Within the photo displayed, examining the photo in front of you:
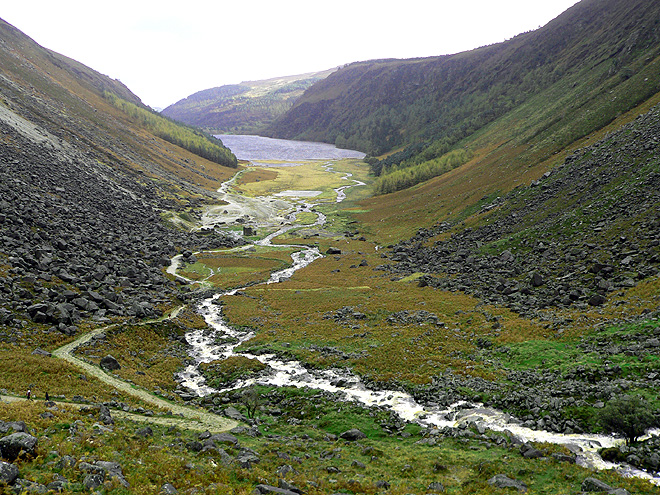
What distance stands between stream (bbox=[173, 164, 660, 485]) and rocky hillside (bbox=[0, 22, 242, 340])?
975 cm

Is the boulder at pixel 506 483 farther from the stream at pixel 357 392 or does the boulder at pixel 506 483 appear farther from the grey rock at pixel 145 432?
the grey rock at pixel 145 432

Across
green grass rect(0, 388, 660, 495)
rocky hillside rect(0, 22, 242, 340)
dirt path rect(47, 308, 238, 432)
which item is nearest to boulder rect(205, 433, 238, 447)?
green grass rect(0, 388, 660, 495)

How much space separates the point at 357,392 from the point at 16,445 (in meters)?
24.2

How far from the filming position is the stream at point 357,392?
2109 centimetres

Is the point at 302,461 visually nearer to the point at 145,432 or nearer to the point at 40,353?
the point at 145,432

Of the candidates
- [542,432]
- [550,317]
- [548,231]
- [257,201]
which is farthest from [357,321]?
[257,201]

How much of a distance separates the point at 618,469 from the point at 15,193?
8290 cm

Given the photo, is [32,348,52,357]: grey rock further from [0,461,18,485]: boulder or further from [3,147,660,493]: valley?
[0,461,18,485]: boulder

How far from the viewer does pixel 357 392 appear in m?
33.3

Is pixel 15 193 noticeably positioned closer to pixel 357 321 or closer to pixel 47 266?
pixel 47 266

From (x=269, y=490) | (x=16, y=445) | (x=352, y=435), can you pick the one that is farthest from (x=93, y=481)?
(x=352, y=435)

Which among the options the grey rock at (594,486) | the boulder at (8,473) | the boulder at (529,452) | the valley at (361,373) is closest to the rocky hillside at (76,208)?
the valley at (361,373)

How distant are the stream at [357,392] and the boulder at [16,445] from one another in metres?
20.1

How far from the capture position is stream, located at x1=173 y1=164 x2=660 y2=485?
21.1 meters
